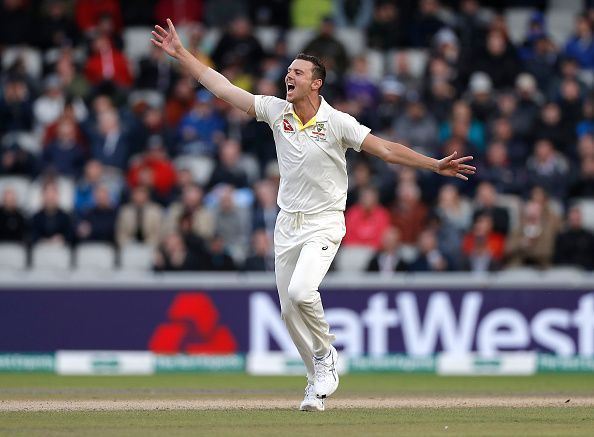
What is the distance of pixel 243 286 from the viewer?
1489 cm

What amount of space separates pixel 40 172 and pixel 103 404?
7.55 meters

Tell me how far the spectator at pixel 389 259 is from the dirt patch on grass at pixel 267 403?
4.53 m

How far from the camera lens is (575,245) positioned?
52.4 ft

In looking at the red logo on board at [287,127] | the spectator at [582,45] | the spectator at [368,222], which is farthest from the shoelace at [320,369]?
the spectator at [582,45]

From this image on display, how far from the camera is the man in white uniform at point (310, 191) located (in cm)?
923

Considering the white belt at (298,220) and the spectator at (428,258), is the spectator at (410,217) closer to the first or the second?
the spectator at (428,258)

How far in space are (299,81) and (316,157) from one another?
0.52 metres

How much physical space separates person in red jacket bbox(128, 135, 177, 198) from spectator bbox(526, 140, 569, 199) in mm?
4446

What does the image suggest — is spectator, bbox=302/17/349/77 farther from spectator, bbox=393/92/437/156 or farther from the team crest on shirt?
the team crest on shirt

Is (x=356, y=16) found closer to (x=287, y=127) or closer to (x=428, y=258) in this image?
(x=428, y=258)

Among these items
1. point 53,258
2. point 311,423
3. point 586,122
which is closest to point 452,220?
point 586,122

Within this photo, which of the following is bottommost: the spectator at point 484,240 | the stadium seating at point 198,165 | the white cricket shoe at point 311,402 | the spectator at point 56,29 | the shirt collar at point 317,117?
the white cricket shoe at point 311,402

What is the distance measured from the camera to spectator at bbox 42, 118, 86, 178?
1711 cm

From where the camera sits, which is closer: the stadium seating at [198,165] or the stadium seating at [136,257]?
the stadium seating at [136,257]
